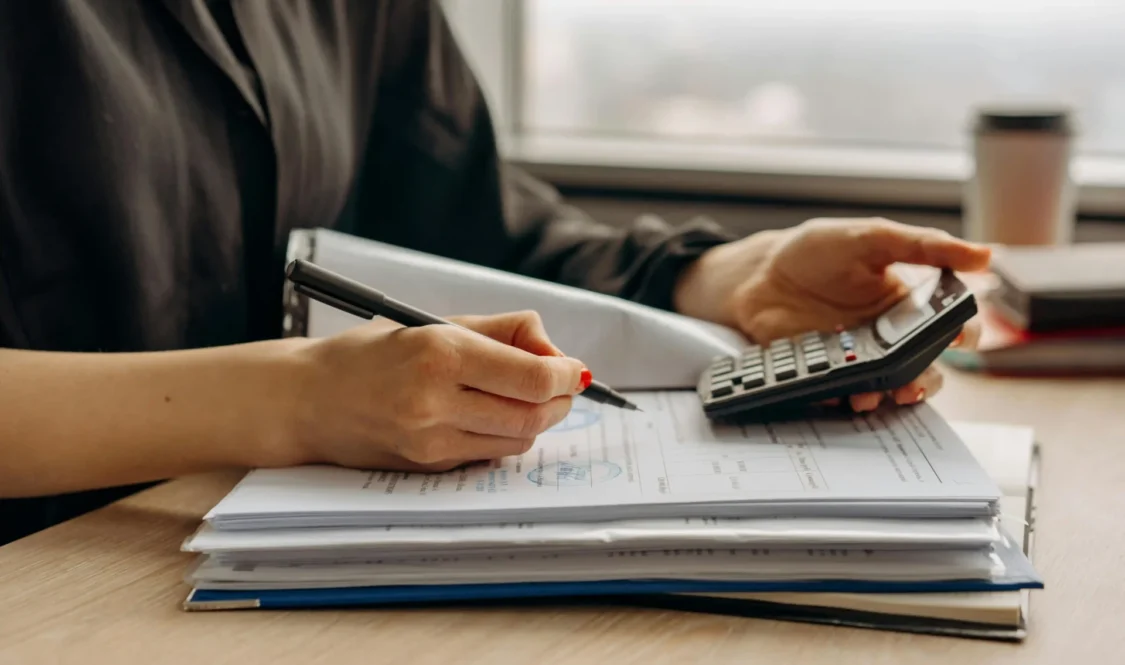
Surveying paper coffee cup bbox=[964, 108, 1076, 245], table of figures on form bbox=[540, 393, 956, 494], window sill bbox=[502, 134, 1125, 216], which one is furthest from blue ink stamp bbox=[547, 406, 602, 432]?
window sill bbox=[502, 134, 1125, 216]

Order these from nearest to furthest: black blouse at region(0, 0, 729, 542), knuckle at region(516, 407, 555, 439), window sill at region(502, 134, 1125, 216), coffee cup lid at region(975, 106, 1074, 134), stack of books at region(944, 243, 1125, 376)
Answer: knuckle at region(516, 407, 555, 439)
black blouse at region(0, 0, 729, 542)
stack of books at region(944, 243, 1125, 376)
coffee cup lid at region(975, 106, 1074, 134)
window sill at region(502, 134, 1125, 216)

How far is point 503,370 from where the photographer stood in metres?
0.55

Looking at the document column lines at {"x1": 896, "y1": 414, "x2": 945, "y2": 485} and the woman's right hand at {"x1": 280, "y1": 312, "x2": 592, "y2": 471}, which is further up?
the woman's right hand at {"x1": 280, "y1": 312, "x2": 592, "y2": 471}

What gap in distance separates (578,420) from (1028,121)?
70 centimetres

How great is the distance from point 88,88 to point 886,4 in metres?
1.03

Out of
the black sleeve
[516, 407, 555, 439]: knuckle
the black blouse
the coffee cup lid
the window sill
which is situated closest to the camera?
[516, 407, 555, 439]: knuckle

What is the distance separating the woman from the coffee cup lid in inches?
16.7

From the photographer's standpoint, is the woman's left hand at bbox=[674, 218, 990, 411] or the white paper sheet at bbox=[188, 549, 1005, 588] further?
the woman's left hand at bbox=[674, 218, 990, 411]

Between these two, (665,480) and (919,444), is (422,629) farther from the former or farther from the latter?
(919,444)

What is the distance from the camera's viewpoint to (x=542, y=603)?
0.50 m

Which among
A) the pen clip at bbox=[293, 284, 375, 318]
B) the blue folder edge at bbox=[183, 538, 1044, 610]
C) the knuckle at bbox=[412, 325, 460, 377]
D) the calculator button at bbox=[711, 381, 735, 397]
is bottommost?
the blue folder edge at bbox=[183, 538, 1044, 610]

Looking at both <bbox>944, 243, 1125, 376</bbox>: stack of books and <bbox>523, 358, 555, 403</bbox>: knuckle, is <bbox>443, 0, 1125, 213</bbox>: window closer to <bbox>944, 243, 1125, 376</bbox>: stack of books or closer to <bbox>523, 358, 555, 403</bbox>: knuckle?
<bbox>944, 243, 1125, 376</bbox>: stack of books

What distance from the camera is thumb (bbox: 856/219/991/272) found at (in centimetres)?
71

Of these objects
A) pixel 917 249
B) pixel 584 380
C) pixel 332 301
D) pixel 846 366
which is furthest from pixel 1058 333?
pixel 332 301
